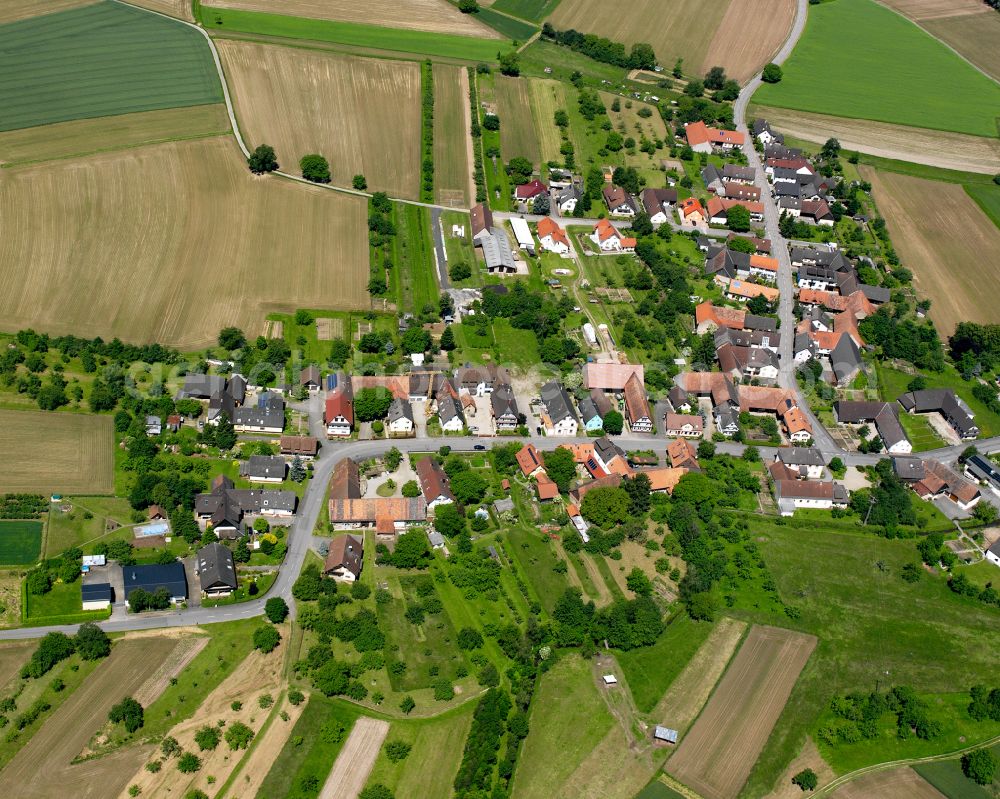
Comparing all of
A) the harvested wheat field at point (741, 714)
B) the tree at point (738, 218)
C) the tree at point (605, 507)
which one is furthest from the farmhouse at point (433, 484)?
the tree at point (738, 218)

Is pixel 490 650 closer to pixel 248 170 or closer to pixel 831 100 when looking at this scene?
pixel 248 170

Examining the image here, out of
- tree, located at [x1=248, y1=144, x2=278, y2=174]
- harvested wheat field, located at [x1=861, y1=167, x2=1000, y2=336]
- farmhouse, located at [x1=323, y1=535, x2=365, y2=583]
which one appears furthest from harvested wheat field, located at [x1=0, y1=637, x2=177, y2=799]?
harvested wheat field, located at [x1=861, y1=167, x2=1000, y2=336]

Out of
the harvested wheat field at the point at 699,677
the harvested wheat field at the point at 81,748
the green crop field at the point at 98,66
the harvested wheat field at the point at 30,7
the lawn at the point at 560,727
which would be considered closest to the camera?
the harvested wheat field at the point at 81,748

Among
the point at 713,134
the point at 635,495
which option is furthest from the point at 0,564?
the point at 713,134

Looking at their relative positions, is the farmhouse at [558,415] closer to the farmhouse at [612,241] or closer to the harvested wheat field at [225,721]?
the farmhouse at [612,241]

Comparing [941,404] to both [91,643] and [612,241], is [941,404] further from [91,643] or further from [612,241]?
[91,643]

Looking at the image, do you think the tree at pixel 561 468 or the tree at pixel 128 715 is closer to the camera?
the tree at pixel 128 715
